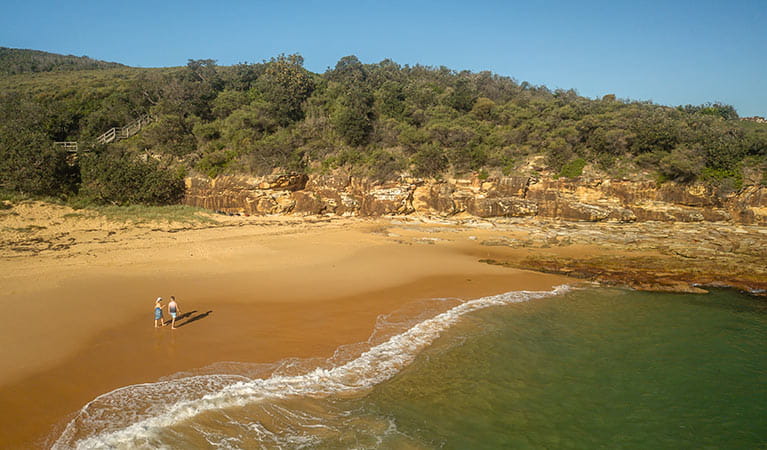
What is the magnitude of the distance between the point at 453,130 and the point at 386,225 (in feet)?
31.8

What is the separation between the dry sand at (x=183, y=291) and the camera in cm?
769

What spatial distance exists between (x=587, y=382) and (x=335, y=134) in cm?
2617

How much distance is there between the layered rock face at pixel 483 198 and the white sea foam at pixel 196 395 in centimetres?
1712

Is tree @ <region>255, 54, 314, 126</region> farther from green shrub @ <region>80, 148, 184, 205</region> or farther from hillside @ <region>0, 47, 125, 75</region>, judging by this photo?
hillside @ <region>0, 47, 125, 75</region>

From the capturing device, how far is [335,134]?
3080 cm

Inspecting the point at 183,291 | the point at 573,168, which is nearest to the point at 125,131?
the point at 183,291

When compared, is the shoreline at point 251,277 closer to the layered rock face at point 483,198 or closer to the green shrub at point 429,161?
the layered rock face at point 483,198

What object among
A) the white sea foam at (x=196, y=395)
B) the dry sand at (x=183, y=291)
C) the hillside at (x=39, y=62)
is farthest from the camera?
the hillside at (x=39, y=62)

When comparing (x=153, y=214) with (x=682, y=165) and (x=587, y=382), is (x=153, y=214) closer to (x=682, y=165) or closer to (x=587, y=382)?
(x=587, y=382)

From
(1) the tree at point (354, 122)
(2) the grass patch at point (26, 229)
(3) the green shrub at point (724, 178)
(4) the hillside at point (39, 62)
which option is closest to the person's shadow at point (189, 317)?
(2) the grass patch at point (26, 229)

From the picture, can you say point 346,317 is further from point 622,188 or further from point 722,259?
point 622,188

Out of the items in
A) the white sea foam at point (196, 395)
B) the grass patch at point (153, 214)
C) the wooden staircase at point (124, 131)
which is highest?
the wooden staircase at point (124, 131)

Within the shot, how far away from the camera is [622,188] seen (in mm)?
24031

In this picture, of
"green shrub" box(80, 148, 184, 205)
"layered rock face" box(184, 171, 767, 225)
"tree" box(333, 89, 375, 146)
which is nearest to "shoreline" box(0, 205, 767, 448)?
"layered rock face" box(184, 171, 767, 225)
